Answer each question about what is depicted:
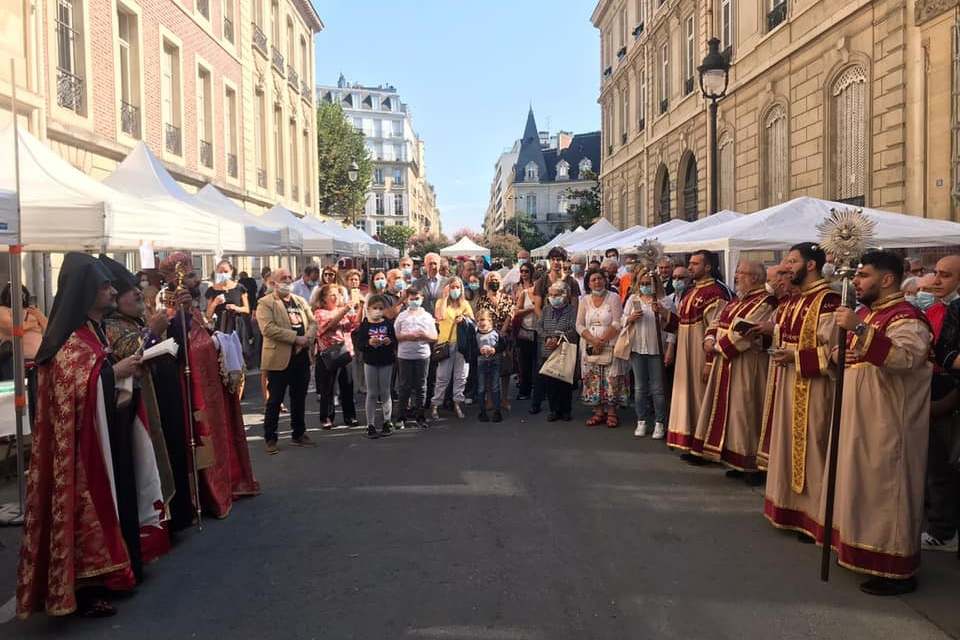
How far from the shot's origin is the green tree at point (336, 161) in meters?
43.8

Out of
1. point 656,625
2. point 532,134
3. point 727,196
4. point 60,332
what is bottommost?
point 656,625

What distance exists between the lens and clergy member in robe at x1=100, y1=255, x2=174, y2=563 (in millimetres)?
4648

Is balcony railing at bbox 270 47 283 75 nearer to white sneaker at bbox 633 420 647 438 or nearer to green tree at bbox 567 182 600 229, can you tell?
green tree at bbox 567 182 600 229

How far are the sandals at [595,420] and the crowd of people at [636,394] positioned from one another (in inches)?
7.5

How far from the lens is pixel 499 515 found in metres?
5.81

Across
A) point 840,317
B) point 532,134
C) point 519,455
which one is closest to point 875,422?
point 840,317

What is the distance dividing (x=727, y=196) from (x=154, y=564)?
1986cm

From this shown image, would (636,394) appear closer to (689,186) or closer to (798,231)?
(798,231)

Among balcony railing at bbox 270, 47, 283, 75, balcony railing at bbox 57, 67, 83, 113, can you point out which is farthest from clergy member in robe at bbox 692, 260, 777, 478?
balcony railing at bbox 270, 47, 283, 75

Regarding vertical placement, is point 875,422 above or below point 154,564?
above

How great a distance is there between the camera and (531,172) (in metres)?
96.1

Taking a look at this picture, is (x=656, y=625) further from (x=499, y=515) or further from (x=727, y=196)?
(x=727, y=196)

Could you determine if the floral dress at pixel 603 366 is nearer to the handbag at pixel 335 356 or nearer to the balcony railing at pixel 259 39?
the handbag at pixel 335 356

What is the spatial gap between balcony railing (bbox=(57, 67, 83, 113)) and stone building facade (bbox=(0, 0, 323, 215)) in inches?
0.7
